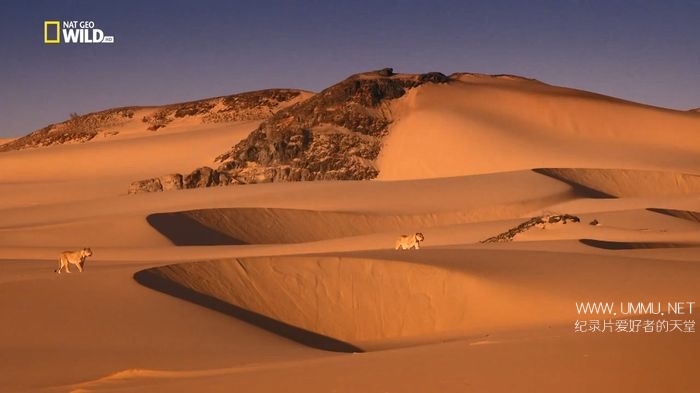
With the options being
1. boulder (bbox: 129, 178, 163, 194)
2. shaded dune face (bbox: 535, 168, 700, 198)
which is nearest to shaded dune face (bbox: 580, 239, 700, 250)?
shaded dune face (bbox: 535, 168, 700, 198)

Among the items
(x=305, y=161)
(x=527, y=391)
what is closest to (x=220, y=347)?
(x=527, y=391)

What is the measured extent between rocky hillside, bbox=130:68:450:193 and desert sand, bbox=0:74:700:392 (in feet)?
26.9

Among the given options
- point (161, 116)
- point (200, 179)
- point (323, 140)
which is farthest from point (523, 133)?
point (161, 116)

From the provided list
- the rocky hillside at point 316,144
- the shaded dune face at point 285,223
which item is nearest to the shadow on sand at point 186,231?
the shaded dune face at point 285,223

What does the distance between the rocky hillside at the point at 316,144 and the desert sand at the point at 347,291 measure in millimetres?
8208

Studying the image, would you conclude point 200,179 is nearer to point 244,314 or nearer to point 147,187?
point 147,187

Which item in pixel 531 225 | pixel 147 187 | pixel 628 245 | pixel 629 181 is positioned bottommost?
pixel 628 245

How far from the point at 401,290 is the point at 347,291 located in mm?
911

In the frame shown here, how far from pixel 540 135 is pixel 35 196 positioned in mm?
28328

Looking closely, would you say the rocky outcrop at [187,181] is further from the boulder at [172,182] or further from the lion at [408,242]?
the lion at [408,242]

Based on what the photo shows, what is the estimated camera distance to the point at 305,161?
56.2m

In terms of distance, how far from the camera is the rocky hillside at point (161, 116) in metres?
85.2

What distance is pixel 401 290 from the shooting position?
1864cm

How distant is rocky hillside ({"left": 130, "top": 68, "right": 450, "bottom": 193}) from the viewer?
56.1m
